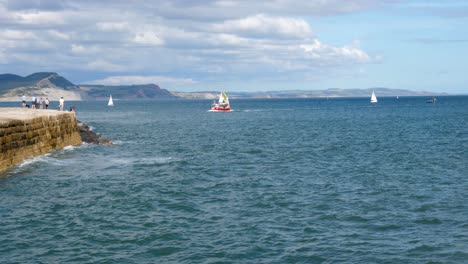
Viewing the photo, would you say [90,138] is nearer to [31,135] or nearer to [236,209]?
[31,135]

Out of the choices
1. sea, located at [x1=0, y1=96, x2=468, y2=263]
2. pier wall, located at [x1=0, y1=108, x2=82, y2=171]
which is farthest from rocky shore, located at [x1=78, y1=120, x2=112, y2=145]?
sea, located at [x1=0, y1=96, x2=468, y2=263]

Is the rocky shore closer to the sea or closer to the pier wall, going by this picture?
the pier wall

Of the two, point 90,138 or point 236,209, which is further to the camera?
point 90,138

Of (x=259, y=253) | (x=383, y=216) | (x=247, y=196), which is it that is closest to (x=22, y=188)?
(x=247, y=196)

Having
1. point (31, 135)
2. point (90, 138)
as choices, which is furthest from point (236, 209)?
point (90, 138)

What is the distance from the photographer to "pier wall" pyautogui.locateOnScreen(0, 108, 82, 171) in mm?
34200

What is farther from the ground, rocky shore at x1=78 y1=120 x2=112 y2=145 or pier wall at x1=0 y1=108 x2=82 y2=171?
pier wall at x1=0 y1=108 x2=82 y2=171

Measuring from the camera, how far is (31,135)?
131ft

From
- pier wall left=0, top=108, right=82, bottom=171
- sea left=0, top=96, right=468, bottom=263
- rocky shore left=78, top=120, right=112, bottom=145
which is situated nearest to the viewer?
sea left=0, top=96, right=468, bottom=263

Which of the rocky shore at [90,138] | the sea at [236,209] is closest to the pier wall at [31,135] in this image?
the sea at [236,209]

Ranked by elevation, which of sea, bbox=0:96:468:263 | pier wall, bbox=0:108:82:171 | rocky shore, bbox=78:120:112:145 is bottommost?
sea, bbox=0:96:468:263

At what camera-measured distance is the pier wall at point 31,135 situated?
3420 centimetres

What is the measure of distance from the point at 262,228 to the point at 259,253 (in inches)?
114

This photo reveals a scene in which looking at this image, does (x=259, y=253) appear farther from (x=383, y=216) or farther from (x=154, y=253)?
(x=383, y=216)
